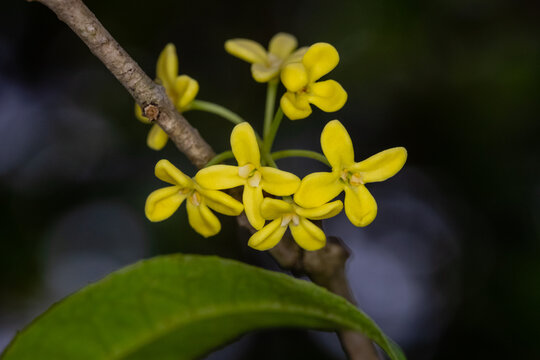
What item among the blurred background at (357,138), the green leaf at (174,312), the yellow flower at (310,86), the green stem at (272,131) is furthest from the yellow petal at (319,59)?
the blurred background at (357,138)

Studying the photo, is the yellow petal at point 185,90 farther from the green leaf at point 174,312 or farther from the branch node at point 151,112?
the green leaf at point 174,312

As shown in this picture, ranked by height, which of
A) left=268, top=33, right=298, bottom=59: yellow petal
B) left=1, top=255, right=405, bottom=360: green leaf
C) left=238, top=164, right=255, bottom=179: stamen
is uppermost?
left=268, top=33, right=298, bottom=59: yellow petal

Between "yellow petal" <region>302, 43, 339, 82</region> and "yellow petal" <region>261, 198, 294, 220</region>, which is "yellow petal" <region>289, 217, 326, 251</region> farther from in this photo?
"yellow petal" <region>302, 43, 339, 82</region>

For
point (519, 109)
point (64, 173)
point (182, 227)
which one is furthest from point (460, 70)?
point (64, 173)

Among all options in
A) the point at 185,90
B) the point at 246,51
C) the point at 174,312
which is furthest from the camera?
the point at 246,51

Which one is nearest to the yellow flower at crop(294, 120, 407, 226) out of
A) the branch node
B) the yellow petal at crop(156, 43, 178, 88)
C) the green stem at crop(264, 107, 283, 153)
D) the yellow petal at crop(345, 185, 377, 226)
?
the yellow petal at crop(345, 185, 377, 226)

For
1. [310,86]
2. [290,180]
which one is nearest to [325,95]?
[310,86]

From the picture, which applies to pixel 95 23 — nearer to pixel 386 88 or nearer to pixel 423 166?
pixel 386 88

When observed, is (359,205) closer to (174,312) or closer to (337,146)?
(337,146)
